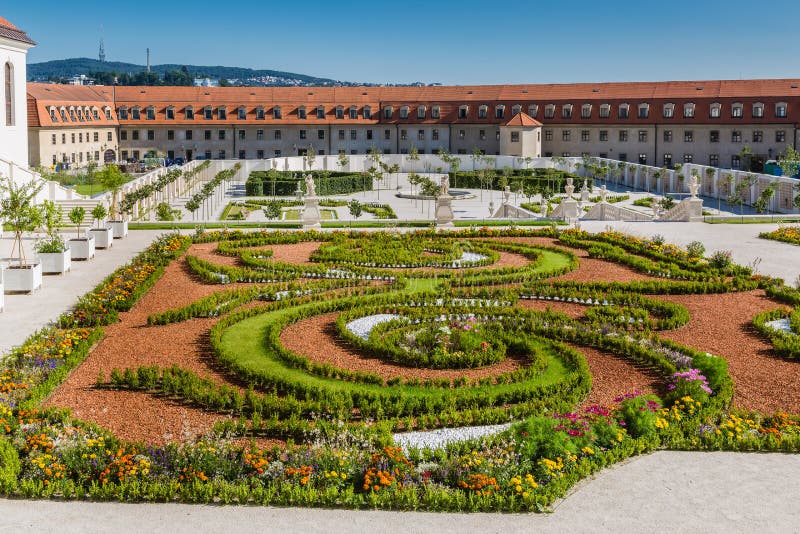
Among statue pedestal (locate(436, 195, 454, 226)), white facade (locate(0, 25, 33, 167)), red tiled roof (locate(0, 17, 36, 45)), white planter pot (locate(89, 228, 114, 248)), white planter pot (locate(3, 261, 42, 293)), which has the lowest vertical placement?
white planter pot (locate(3, 261, 42, 293))

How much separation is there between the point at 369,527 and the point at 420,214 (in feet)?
148

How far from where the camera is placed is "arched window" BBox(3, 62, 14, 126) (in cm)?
5347

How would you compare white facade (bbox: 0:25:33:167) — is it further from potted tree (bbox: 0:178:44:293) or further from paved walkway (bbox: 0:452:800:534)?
paved walkway (bbox: 0:452:800:534)

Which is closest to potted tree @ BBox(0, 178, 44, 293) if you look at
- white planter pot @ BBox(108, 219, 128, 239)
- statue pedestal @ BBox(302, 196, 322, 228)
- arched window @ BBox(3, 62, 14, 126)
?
white planter pot @ BBox(108, 219, 128, 239)

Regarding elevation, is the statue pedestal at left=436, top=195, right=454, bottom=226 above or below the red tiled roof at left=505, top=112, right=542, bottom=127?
below

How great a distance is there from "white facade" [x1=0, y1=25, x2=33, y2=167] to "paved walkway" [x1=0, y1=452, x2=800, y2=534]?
44.9m

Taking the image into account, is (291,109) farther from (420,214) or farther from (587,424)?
(587,424)

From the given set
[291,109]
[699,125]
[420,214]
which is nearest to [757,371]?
[420,214]

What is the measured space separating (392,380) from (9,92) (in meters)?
44.6

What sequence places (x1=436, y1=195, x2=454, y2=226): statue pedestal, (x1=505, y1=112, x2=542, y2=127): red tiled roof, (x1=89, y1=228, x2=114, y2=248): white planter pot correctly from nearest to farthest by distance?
(x1=89, y1=228, x2=114, y2=248): white planter pot
(x1=436, y1=195, x2=454, y2=226): statue pedestal
(x1=505, y1=112, x2=542, y2=127): red tiled roof

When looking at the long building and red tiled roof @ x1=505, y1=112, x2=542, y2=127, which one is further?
red tiled roof @ x1=505, y1=112, x2=542, y2=127

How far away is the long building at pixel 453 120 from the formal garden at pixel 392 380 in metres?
61.1

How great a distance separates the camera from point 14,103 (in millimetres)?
54156

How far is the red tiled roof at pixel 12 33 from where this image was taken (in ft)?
171
